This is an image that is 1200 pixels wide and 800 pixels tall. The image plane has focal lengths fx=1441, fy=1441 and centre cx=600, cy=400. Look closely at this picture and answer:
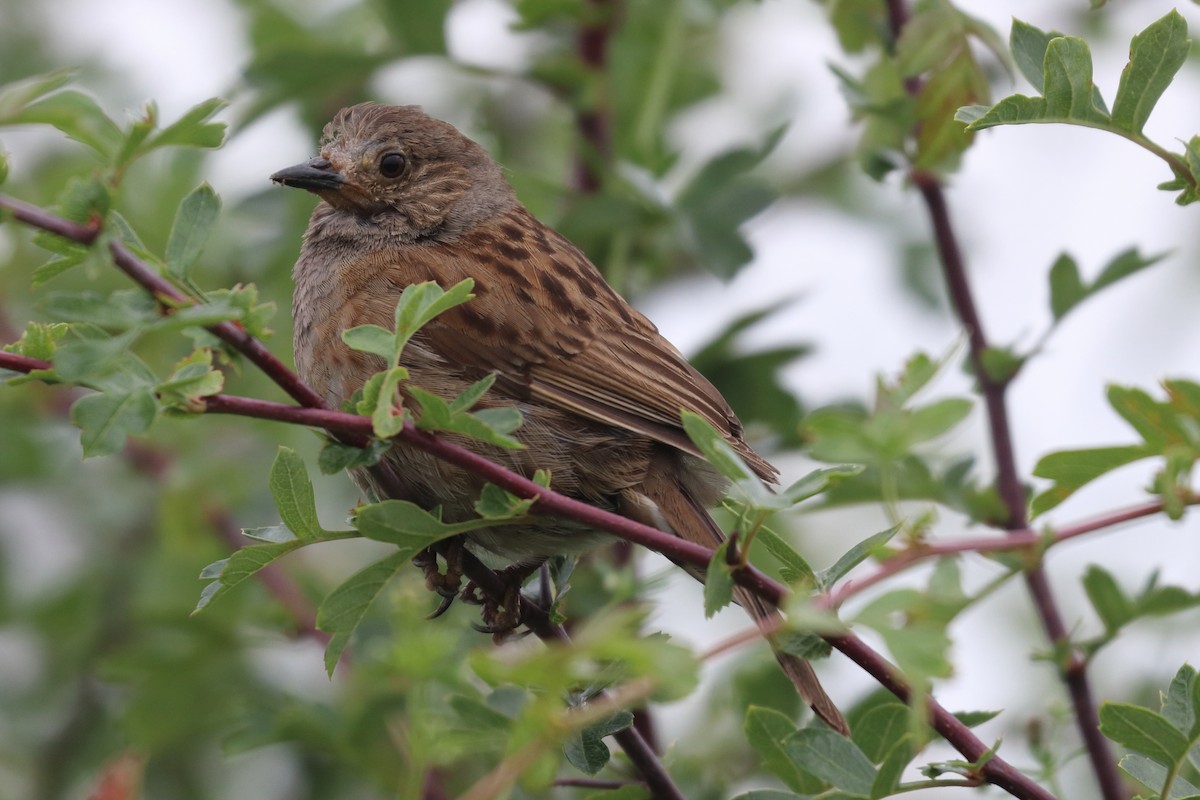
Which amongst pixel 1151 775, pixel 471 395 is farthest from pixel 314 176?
pixel 1151 775

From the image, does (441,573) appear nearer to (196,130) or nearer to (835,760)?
(835,760)

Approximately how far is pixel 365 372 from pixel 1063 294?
1842 millimetres

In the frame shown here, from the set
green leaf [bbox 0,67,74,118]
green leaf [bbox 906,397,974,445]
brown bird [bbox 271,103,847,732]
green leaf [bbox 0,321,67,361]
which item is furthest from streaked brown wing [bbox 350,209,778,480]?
green leaf [bbox 0,67,74,118]

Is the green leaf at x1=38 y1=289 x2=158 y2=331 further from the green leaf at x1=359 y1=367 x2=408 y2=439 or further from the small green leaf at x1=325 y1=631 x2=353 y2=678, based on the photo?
the small green leaf at x1=325 y1=631 x2=353 y2=678

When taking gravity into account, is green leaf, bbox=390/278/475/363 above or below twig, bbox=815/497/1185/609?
above

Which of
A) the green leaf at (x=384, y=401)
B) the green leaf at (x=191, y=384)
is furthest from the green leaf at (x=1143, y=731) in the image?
the green leaf at (x=191, y=384)

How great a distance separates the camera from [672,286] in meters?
5.88

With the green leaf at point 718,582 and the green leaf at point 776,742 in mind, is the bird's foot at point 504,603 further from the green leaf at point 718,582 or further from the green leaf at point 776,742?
the green leaf at point 718,582

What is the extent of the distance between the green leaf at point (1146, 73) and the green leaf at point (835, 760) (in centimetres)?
112

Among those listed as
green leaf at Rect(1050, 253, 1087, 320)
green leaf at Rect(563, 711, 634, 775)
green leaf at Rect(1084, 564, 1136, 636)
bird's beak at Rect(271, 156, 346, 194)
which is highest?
bird's beak at Rect(271, 156, 346, 194)

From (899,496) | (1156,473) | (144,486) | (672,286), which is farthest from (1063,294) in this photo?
(144,486)

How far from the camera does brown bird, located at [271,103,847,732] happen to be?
12.2ft

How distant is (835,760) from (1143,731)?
490 mm

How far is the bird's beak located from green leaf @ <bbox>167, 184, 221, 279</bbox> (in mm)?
1976
